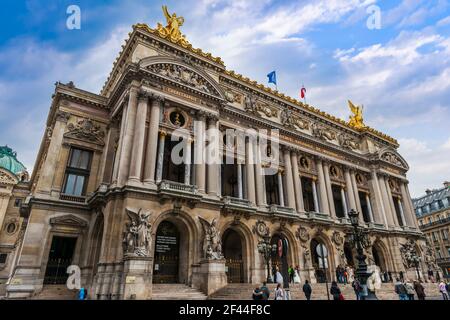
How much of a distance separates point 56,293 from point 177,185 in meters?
10.8

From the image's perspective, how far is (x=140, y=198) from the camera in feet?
66.1

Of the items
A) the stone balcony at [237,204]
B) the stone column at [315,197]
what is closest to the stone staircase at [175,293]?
the stone balcony at [237,204]

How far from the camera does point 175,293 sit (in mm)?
18484

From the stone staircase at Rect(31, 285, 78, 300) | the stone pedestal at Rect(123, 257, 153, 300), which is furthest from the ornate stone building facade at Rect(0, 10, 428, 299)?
the stone staircase at Rect(31, 285, 78, 300)

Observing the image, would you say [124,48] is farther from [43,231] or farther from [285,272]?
[285,272]

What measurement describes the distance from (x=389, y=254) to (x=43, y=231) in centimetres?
3676

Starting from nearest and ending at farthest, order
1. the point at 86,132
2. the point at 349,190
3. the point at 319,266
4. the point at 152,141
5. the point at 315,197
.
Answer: the point at 152,141
the point at 86,132
the point at 319,266
the point at 315,197
the point at 349,190

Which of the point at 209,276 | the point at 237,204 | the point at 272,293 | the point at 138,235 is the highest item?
the point at 237,204

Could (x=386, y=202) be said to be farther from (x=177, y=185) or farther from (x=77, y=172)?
(x=77, y=172)

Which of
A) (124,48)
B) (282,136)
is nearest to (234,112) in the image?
(282,136)

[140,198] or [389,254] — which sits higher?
[140,198]

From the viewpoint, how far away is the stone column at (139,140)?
20969 millimetres

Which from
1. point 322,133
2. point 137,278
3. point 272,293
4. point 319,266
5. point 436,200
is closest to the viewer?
point 137,278

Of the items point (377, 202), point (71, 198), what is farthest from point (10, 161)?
point (377, 202)
